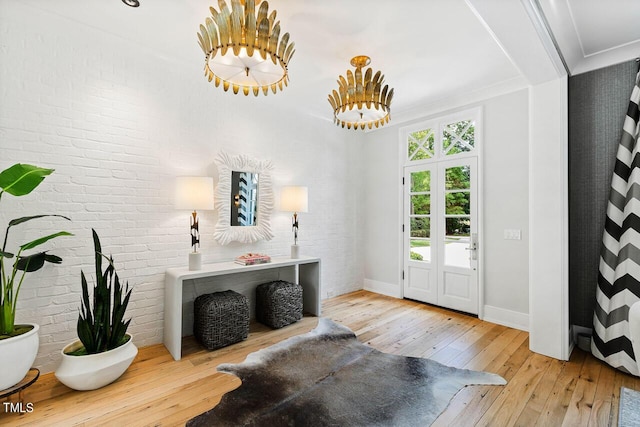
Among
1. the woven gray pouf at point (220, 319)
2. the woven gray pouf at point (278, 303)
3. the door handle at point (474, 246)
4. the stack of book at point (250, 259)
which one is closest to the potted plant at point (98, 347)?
the woven gray pouf at point (220, 319)

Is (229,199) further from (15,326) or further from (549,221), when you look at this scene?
(549,221)

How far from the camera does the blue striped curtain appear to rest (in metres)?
2.45

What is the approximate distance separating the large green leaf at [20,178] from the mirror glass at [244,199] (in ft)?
5.52

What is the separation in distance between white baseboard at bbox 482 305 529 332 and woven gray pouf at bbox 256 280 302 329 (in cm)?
232

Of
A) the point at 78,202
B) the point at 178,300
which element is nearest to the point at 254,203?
the point at 178,300

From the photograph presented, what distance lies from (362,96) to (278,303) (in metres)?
2.37

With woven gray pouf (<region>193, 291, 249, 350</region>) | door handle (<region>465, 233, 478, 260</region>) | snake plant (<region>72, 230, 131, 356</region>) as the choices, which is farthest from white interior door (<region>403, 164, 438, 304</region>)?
snake plant (<region>72, 230, 131, 356</region>)

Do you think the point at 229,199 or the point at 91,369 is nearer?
the point at 91,369

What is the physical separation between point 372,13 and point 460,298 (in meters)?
3.44

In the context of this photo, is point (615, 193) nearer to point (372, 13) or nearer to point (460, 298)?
point (460, 298)

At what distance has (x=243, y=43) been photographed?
1821mm

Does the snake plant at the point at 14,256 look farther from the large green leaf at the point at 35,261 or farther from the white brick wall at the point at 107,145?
the white brick wall at the point at 107,145

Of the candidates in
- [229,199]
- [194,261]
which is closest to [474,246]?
[229,199]

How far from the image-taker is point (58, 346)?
2.41 metres
